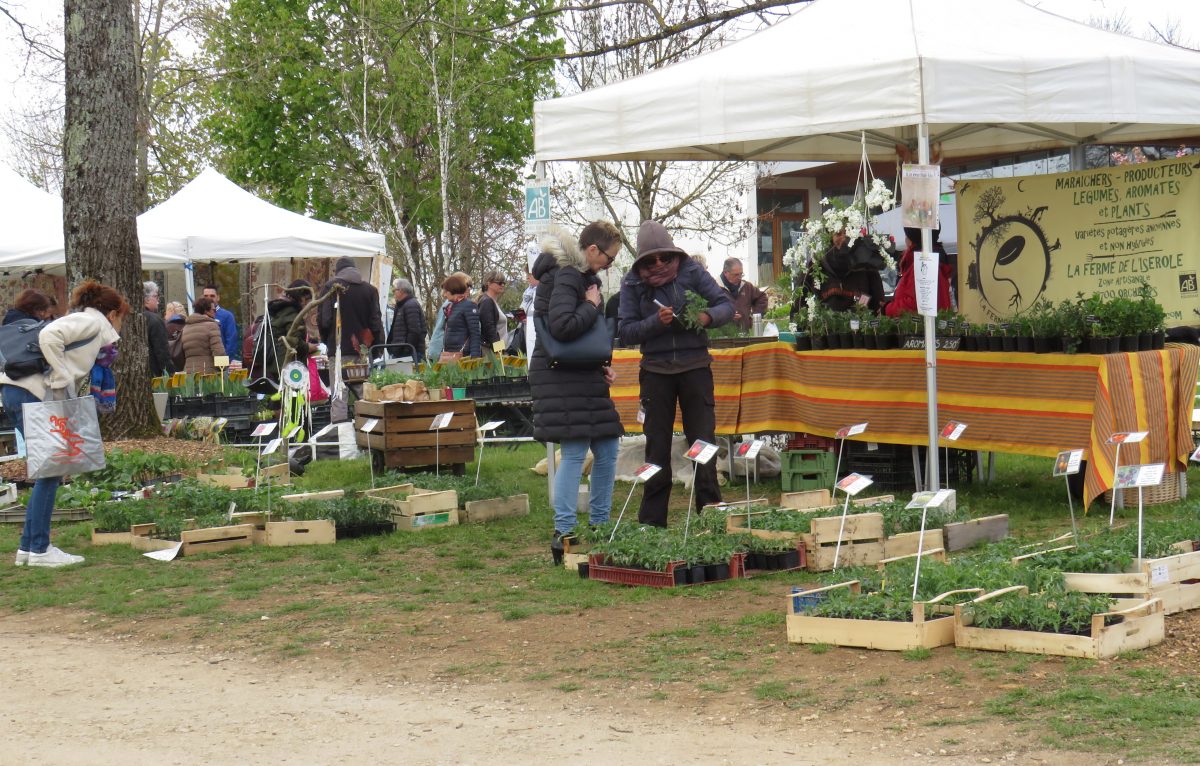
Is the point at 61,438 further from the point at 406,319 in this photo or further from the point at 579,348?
the point at 406,319

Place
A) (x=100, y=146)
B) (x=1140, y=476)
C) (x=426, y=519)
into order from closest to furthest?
1. (x=1140, y=476)
2. (x=426, y=519)
3. (x=100, y=146)

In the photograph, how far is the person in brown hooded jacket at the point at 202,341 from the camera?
54.9ft

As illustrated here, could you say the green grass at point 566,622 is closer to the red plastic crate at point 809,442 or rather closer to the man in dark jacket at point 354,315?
the red plastic crate at point 809,442

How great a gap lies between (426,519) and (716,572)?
308 cm

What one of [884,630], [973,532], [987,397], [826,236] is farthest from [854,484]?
[826,236]

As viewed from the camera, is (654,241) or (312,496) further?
(312,496)

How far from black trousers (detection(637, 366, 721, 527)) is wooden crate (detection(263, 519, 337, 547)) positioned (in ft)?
7.28

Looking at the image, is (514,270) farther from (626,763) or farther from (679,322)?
(626,763)

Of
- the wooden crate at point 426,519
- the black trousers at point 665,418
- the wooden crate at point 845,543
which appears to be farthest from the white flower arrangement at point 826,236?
the wooden crate at point 426,519

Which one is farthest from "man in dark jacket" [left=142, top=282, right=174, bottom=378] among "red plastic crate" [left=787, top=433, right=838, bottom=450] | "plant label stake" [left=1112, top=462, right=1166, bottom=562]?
"plant label stake" [left=1112, top=462, right=1166, bottom=562]

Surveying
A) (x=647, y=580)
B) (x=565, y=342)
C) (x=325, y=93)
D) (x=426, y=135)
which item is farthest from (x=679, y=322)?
(x=325, y=93)

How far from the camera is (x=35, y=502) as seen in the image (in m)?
8.55

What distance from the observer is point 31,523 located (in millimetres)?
8688

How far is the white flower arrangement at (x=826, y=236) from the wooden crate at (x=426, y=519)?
2.98m
